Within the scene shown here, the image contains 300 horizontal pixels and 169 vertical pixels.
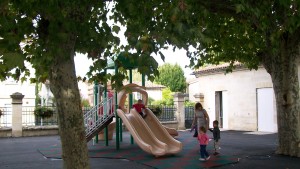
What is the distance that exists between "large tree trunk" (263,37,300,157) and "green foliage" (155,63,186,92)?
5111cm

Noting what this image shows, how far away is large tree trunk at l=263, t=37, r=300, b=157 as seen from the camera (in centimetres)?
1136

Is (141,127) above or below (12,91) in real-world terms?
below

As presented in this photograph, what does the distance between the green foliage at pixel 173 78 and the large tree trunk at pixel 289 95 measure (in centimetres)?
5111

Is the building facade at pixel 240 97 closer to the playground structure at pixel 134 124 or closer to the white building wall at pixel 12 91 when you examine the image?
the playground structure at pixel 134 124

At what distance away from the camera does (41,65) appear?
18.8 ft

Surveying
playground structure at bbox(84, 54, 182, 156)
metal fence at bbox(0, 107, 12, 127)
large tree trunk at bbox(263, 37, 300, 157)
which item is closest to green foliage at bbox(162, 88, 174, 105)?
metal fence at bbox(0, 107, 12, 127)

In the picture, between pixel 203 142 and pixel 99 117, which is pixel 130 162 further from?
pixel 99 117

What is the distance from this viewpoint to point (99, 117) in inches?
600

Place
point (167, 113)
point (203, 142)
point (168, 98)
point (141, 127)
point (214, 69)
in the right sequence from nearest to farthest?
point (203, 142), point (141, 127), point (167, 113), point (214, 69), point (168, 98)

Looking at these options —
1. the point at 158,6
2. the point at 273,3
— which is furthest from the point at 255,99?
the point at 158,6

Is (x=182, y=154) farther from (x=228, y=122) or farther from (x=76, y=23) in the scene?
(x=228, y=122)

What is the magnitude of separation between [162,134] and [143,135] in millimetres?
854

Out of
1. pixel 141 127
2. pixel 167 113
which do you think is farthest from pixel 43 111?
pixel 141 127

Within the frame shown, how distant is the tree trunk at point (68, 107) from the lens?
17.6 ft
